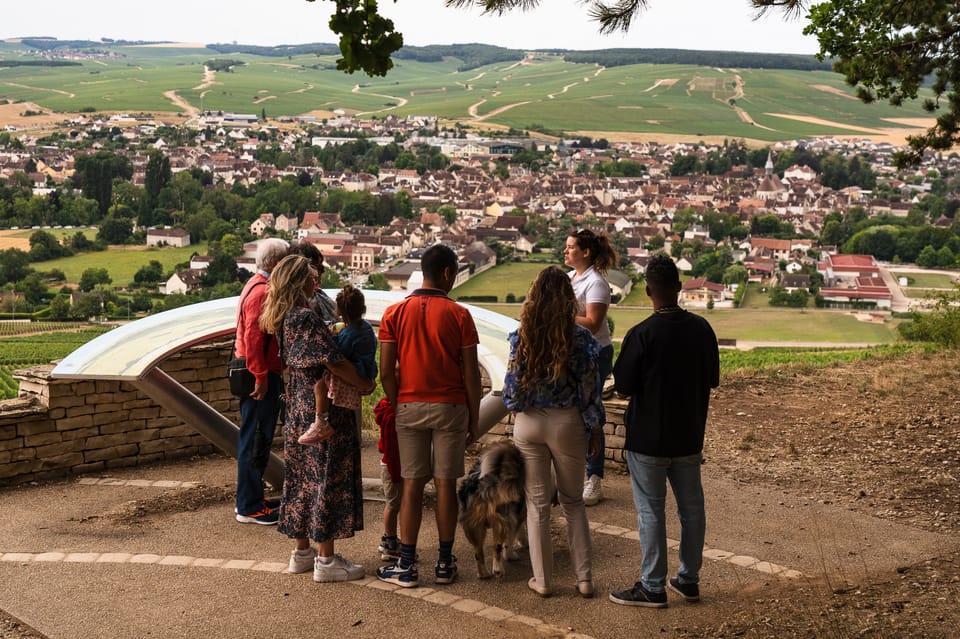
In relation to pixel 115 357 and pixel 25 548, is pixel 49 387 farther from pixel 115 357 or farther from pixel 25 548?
pixel 25 548

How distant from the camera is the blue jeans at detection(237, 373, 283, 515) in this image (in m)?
5.23

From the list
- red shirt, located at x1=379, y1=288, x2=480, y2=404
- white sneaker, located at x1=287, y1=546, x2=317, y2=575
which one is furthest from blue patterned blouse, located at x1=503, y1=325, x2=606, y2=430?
white sneaker, located at x1=287, y1=546, x2=317, y2=575

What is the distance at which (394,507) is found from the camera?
15.6ft

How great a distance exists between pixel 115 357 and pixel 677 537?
3059mm

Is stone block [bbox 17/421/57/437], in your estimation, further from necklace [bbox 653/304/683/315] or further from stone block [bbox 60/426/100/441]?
necklace [bbox 653/304/683/315]

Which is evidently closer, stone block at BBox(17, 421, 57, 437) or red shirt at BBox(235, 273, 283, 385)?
red shirt at BBox(235, 273, 283, 385)

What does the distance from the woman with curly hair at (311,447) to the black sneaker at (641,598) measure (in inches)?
44.2

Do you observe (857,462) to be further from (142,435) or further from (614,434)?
(142,435)

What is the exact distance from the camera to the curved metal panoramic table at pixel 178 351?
562cm

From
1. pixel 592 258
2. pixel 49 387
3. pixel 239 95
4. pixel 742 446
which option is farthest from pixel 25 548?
pixel 239 95

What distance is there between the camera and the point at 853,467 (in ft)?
22.7

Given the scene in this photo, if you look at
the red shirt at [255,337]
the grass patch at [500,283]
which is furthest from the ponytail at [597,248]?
the grass patch at [500,283]

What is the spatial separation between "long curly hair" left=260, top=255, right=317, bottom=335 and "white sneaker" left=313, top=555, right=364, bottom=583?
1.01 m

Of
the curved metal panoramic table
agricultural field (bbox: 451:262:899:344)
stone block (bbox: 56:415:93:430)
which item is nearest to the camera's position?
the curved metal panoramic table
